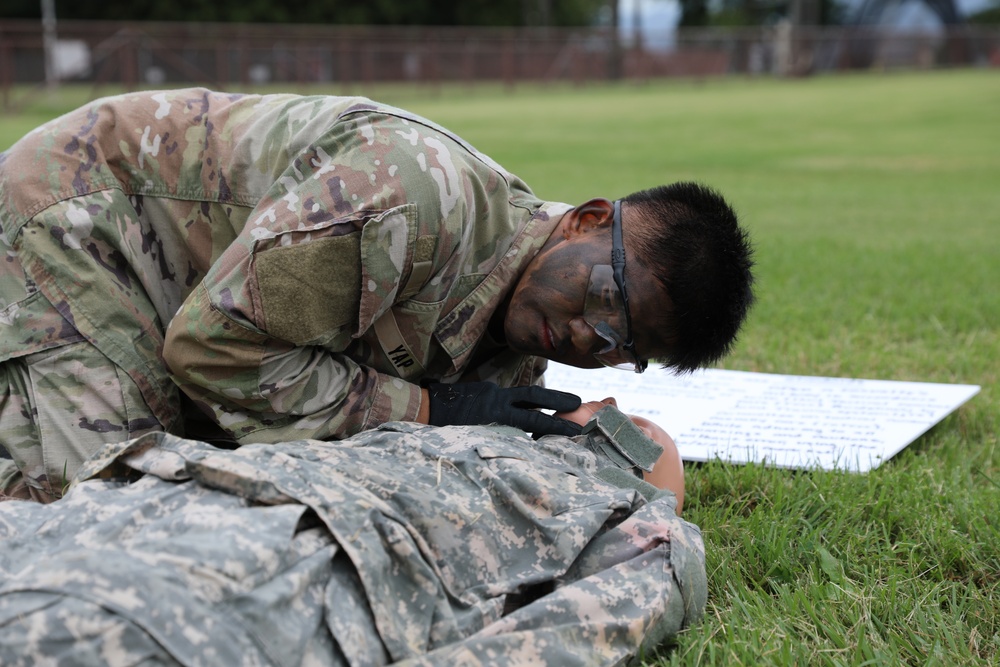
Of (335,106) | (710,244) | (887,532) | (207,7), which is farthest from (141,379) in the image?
(207,7)

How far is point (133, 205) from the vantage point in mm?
2590

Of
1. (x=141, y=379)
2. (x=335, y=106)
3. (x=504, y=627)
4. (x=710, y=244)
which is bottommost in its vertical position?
(x=504, y=627)

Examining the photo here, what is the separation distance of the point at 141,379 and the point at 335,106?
773 mm

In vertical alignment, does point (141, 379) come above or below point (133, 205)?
below

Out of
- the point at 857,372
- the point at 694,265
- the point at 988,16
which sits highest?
the point at 988,16

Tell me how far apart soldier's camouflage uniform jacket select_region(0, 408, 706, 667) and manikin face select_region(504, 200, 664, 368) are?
369 mm

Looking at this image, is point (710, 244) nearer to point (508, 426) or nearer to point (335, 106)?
point (508, 426)

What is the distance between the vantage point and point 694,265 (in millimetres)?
2406

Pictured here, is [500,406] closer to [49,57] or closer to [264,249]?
[264,249]

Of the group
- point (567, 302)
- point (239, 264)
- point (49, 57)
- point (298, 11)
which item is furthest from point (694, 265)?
point (298, 11)

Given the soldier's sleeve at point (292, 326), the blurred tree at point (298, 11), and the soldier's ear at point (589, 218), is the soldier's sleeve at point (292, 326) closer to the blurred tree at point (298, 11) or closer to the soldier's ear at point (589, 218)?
the soldier's ear at point (589, 218)

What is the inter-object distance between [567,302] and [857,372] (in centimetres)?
190

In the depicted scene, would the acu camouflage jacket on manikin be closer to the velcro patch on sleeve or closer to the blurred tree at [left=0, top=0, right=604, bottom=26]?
the velcro patch on sleeve

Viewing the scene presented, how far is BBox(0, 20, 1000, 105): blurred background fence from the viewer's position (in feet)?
76.4
